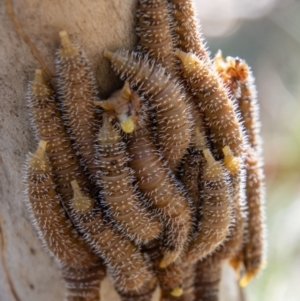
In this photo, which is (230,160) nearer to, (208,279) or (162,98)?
(162,98)

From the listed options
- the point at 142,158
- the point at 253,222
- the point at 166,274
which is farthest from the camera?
the point at 253,222

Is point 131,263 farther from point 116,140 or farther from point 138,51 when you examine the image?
point 138,51

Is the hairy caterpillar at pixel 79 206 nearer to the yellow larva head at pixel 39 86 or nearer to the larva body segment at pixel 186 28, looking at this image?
the yellow larva head at pixel 39 86

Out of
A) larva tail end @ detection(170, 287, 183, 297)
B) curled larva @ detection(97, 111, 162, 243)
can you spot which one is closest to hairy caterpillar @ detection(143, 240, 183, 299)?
larva tail end @ detection(170, 287, 183, 297)

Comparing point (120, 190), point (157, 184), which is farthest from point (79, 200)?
point (157, 184)

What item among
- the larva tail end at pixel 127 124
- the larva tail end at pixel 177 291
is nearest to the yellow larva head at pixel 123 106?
the larva tail end at pixel 127 124
